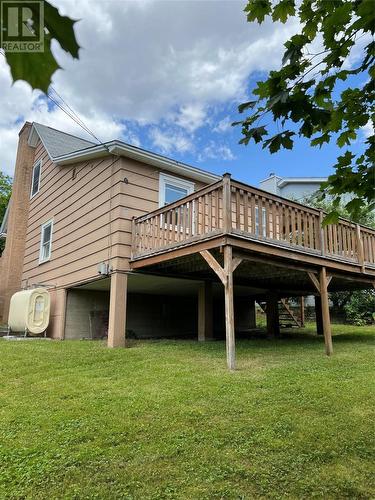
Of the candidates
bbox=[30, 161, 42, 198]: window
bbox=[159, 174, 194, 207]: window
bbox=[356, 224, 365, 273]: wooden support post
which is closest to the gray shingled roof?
bbox=[30, 161, 42, 198]: window

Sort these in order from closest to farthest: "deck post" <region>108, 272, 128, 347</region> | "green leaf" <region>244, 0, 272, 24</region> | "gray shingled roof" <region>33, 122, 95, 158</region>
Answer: "green leaf" <region>244, 0, 272, 24</region>
"deck post" <region>108, 272, 128, 347</region>
"gray shingled roof" <region>33, 122, 95, 158</region>

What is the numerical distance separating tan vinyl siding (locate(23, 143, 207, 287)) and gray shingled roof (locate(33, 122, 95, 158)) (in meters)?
0.54

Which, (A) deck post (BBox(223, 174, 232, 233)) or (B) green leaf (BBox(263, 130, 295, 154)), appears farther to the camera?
(A) deck post (BBox(223, 174, 232, 233))

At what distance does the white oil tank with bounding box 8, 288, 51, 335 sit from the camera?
10.6 meters

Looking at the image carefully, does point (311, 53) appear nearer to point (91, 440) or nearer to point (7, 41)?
point (7, 41)

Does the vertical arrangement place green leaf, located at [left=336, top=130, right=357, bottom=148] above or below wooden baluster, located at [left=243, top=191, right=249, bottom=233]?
below

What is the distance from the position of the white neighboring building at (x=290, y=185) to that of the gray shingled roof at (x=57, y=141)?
12.0m

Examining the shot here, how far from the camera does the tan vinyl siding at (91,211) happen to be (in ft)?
29.8

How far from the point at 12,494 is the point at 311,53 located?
141 inches

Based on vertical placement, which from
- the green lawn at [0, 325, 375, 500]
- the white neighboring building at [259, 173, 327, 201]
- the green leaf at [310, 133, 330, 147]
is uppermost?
the white neighboring building at [259, 173, 327, 201]

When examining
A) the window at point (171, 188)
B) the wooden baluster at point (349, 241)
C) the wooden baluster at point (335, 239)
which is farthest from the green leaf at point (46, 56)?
the wooden baluster at point (349, 241)

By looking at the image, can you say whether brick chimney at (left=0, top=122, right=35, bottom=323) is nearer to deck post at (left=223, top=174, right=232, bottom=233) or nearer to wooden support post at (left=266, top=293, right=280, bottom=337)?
wooden support post at (left=266, top=293, right=280, bottom=337)

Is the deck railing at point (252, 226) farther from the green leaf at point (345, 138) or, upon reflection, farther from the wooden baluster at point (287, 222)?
the green leaf at point (345, 138)

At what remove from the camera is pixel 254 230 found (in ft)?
23.0
